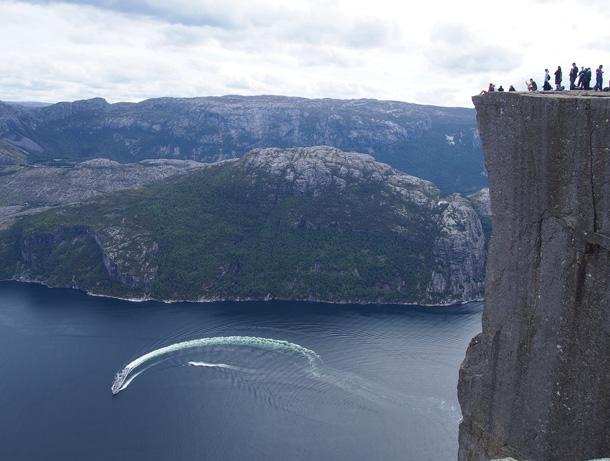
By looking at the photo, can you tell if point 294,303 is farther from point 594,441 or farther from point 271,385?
point 594,441

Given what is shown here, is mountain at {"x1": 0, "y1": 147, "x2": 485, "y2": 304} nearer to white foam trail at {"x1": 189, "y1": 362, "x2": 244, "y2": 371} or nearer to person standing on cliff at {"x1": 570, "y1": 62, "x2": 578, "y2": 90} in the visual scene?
white foam trail at {"x1": 189, "y1": 362, "x2": 244, "y2": 371}

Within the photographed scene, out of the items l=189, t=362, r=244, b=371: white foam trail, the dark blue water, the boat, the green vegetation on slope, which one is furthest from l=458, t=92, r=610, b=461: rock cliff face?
the green vegetation on slope

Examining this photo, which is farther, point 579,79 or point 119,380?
point 119,380

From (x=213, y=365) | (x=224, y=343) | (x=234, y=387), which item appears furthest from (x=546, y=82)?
(x=224, y=343)

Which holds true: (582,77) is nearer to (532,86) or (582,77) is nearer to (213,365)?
(532,86)

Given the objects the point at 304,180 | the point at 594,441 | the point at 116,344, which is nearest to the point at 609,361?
the point at 594,441
